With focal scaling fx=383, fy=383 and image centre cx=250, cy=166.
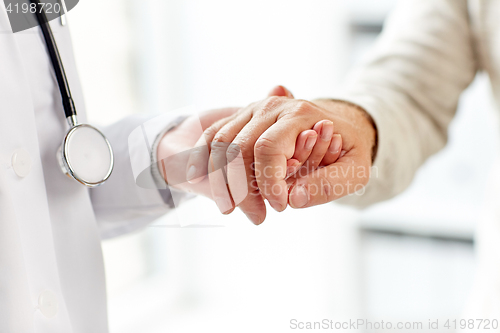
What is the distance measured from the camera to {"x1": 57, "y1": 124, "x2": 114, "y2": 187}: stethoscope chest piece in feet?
1.27

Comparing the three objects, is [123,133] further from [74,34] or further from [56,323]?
[74,34]

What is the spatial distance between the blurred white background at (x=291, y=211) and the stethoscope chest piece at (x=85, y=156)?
89 centimetres

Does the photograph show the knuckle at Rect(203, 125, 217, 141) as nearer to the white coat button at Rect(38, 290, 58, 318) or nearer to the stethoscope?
the stethoscope

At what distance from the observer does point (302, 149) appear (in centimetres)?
36

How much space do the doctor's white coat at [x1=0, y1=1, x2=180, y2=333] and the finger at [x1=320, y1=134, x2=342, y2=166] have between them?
20 centimetres

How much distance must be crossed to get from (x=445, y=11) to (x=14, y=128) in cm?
69

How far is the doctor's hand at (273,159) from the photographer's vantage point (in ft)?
1.09

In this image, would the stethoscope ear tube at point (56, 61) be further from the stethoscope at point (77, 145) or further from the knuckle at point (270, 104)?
the knuckle at point (270, 104)

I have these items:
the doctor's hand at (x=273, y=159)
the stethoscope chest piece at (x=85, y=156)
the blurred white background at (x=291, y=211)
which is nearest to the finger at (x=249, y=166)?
the doctor's hand at (x=273, y=159)

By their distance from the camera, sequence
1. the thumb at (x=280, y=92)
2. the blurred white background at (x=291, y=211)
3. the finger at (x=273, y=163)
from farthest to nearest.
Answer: the blurred white background at (x=291, y=211)
the thumb at (x=280, y=92)
the finger at (x=273, y=163)

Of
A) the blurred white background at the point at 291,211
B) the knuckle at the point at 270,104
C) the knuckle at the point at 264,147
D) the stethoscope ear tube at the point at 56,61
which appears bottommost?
the blurred white background at the point at 291,211

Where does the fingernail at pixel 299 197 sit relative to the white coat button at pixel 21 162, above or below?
below

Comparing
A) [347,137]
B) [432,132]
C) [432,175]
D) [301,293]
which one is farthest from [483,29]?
[301,293]

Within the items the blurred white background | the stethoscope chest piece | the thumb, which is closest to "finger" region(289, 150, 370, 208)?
the thumb
